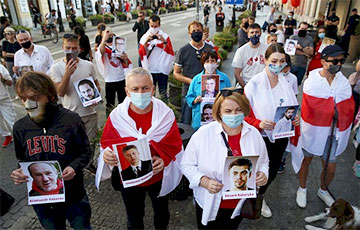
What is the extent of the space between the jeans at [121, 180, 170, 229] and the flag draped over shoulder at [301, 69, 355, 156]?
80.9 inches

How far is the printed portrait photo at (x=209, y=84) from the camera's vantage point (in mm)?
3680

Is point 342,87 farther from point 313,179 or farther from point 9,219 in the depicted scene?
point 9,219

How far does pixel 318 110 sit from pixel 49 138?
9.85 feet

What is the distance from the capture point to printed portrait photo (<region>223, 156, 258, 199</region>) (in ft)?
6.64

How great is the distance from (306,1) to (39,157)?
3464 cm

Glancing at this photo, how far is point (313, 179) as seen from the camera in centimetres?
438

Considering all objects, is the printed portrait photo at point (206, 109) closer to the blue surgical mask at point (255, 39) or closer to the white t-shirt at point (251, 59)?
the white t-shirt at point (251, 59)

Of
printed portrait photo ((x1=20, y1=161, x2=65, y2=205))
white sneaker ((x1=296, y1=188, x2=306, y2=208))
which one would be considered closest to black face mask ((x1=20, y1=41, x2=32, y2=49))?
printed portrait photo ((x1=20, y1=161, x2=65, y2=205))

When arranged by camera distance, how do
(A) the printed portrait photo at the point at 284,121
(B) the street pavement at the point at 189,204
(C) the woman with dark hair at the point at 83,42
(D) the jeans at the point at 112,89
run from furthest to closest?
(C) the woman with dark hair at the point at 83,42 < (D) the jeans at the point at 112,89 < (B) the street pavement at the point at 189,204 < (A) the printed portrait photo at the point at 284,121

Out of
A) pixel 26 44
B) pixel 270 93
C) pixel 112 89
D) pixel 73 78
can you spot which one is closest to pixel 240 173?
pixel 270 93

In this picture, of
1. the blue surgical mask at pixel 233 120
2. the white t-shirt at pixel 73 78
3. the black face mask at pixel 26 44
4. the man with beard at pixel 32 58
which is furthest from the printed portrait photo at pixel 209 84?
the black face mask at pixel 26 44

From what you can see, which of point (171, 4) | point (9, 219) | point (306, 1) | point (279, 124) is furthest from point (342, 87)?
point (171, 4)

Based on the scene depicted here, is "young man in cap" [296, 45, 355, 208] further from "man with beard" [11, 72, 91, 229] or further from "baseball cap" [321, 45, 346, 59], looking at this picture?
"man with beard" [11, 72, 91, 229]

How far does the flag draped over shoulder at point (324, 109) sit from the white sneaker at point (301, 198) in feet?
2.30
